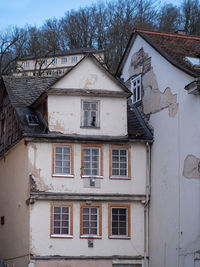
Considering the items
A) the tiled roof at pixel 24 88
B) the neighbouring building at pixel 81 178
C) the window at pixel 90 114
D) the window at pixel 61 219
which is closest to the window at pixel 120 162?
the neighbouring building at pixel 81 178

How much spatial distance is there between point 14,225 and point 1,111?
22.5ft

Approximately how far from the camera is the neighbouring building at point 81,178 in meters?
24.7

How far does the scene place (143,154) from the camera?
1034 inches

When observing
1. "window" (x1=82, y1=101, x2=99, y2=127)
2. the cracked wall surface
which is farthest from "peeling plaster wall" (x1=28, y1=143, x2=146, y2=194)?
the cracked wall surface

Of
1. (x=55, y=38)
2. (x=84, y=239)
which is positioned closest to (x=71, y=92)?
(x=84, y=239)

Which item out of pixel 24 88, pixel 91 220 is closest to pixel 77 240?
pixel 91 220

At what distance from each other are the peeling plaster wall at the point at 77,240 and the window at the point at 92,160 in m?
1.41

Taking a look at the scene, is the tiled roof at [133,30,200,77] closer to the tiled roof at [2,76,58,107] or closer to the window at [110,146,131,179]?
the window at [110,146,131,179]

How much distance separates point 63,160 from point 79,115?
2148mm

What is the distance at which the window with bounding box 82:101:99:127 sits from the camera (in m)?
26.0

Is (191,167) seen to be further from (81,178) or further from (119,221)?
(81,178)

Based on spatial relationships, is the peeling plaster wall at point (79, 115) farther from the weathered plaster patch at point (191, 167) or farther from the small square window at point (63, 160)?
the weathered plaster patch at point (191, 167)

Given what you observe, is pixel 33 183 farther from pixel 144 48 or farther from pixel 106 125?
pixel 144 48

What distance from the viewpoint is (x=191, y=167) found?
74.5 feet
